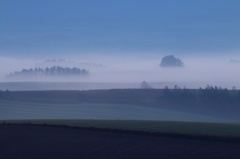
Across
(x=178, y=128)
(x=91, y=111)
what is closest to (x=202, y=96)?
(x=91, y=111)

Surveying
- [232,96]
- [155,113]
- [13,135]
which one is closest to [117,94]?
[155,113]

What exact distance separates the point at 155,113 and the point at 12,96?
1167 inches

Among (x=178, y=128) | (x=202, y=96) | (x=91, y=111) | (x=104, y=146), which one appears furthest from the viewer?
(x=202, y=96)

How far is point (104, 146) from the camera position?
2745 cm

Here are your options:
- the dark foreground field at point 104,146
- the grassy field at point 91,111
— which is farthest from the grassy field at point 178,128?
the grassy field at point 91,111

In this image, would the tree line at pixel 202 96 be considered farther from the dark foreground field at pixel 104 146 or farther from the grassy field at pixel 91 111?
the dark foreground field at pixel 104 146

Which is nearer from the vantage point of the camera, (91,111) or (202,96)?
(91,111)

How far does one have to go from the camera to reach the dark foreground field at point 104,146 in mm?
24594

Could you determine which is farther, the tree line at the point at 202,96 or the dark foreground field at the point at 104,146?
the tree line at the point at 202,96

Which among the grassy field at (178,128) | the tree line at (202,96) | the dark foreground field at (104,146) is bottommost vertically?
the dark foreground field at (104,146)

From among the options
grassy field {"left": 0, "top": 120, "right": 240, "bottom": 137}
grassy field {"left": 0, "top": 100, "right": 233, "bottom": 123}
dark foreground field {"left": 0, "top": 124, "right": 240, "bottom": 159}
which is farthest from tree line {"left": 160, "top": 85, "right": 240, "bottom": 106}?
dark foreground field {"left": 0, "top": 124, "right": 240, "bottom": 159}

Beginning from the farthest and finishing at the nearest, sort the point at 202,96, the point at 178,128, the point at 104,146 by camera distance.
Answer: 1. the point at 202,96
2. the point at 178,128
3. the point at 104,146

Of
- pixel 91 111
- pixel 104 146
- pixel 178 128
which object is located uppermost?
pixel 91 111

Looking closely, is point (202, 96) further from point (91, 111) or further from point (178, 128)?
point (178, 128)
